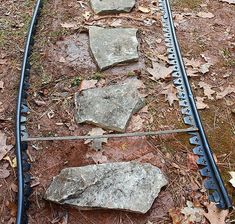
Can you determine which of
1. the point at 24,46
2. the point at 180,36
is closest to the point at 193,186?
the point at 180,36

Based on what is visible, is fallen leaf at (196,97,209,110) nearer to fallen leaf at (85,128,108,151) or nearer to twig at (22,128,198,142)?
twig at (22,128,198,142)

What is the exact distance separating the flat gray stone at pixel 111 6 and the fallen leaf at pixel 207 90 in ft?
5.31

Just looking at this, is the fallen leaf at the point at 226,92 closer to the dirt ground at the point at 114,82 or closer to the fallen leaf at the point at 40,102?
the dirt ground at the point at 114,82

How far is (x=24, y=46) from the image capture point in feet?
13.1

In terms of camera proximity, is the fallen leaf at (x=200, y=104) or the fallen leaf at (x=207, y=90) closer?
the fallen leaf at (x=200, y=104)

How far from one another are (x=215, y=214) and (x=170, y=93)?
52.8 inches

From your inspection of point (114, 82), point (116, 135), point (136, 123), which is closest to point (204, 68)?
point (114, 82)

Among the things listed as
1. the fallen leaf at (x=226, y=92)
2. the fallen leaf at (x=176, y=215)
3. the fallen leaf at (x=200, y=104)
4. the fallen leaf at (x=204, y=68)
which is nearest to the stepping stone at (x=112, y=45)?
the fallen leaf at (x=204, y=68)

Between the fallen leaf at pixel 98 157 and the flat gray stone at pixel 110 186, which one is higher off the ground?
the flat gray stone at pixel 110 186

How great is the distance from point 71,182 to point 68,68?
1.54m

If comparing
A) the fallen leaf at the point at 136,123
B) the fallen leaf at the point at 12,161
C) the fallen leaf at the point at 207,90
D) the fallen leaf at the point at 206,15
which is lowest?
the fallen leaf at the point at 207,90

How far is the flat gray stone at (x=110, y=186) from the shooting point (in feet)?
8.30

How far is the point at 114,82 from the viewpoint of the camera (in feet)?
11.9

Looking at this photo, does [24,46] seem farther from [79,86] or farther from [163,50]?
[163,50]
